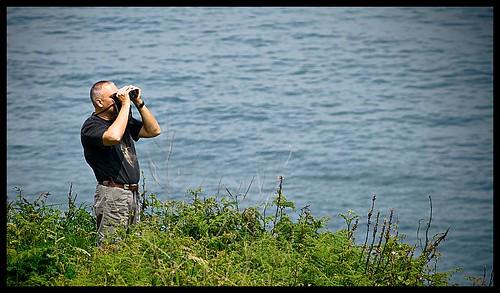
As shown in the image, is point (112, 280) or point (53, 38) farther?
point (53, 38)

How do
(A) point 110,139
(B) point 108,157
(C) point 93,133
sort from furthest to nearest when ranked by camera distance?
(B) point 108,157 → (C) point 93,133 → (A) point 110,139

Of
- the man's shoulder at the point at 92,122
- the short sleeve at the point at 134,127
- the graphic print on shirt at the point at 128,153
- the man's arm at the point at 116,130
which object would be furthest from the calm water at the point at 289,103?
the man's arm at the point at 116,130

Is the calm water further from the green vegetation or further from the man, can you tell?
the man

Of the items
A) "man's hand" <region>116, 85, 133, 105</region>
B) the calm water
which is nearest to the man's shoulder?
"man's hand" <region>116, 85, 133, 105</region>

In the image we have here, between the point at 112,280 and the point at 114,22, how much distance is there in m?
27.8

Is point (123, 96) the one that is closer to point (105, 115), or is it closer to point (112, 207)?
point (105, 115)

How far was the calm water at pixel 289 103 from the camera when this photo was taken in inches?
800

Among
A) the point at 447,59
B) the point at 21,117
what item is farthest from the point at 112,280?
the point at 447,59

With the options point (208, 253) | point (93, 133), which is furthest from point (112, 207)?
point (208, 253)

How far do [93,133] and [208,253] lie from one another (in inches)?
45.9

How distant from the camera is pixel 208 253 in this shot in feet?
21.4
